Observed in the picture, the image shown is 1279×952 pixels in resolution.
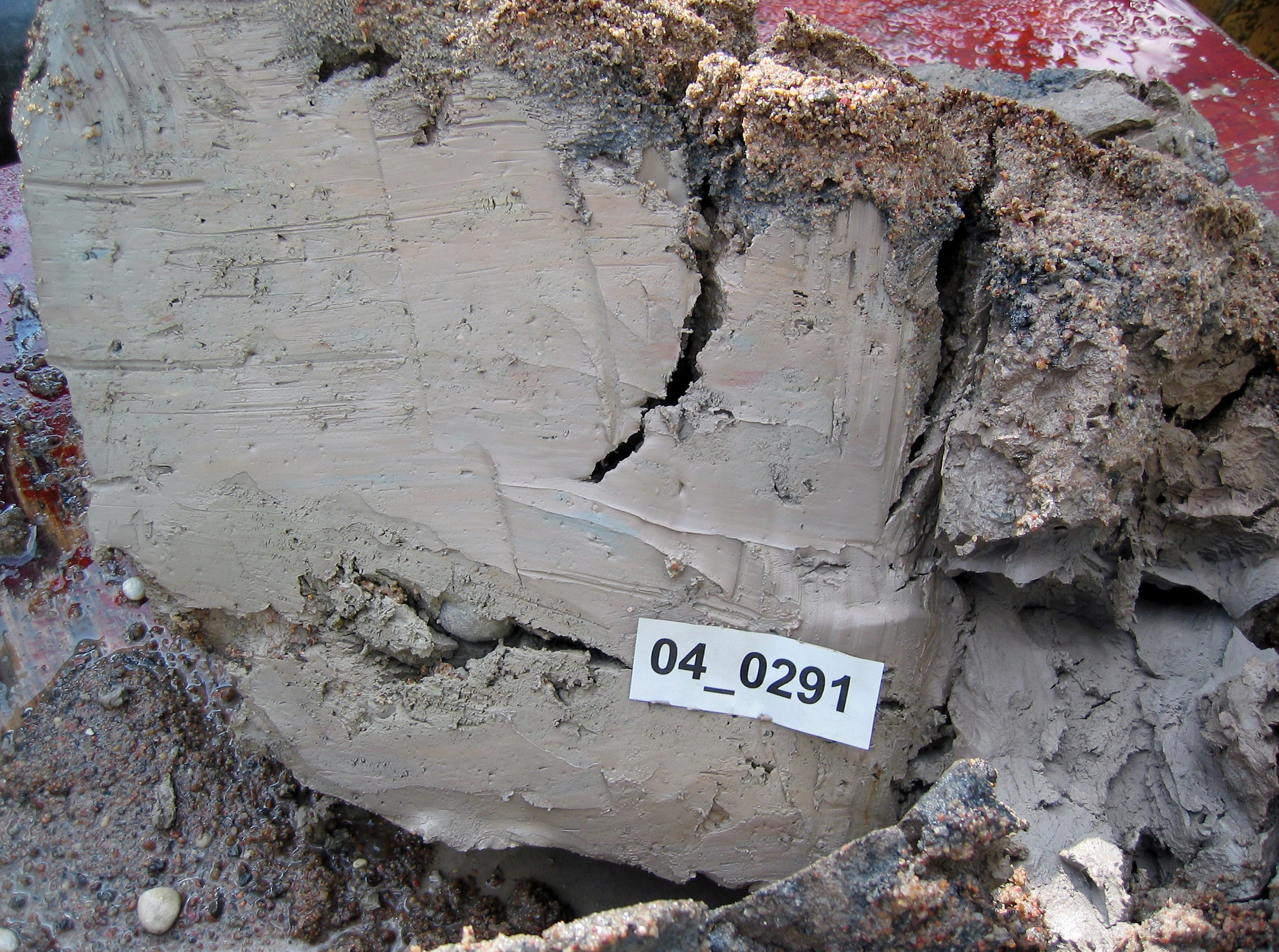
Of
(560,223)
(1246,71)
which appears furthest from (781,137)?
(1246,71)

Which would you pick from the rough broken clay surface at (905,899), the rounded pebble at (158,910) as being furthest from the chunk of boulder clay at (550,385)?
the rounded pebble at (158,910)

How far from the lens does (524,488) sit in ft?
5.13

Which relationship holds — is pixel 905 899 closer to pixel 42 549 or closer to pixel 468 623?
pixel 468 623

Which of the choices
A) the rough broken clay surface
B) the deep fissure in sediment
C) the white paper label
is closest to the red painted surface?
the deep fissure in sediment

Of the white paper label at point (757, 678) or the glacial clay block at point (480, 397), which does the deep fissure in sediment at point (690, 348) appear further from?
the white paper label at point (757, 678)

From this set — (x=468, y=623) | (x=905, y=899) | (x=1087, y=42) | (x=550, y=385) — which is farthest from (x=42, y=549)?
(x=1087, y=42)

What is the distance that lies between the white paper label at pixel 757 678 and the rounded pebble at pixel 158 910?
42.7 inches

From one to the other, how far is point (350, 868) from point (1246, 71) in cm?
330

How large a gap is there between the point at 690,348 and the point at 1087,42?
1993 millimetres

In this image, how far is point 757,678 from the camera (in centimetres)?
158

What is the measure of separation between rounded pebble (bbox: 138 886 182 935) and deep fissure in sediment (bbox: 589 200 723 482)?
4.12 ft

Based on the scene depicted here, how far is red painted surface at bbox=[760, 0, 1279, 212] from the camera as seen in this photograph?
2.56m

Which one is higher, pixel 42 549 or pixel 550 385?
pixel 550 385

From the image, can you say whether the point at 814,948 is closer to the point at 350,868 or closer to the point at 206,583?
the point at 350,868
